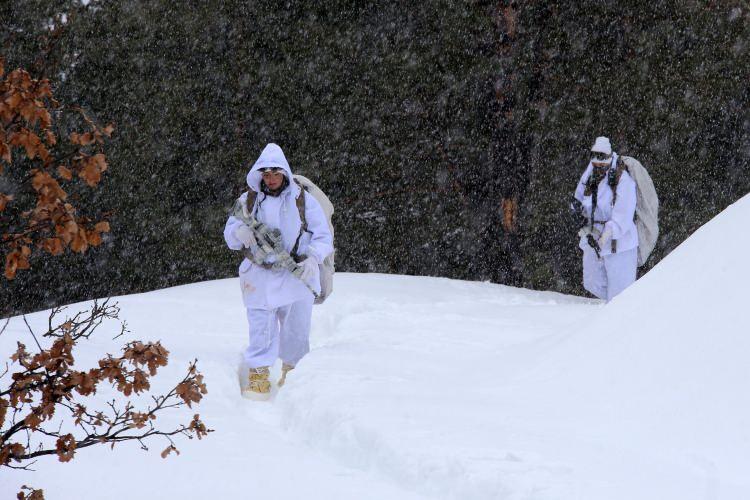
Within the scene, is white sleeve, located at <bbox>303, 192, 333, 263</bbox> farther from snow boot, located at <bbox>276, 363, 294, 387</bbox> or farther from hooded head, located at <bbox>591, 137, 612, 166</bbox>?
hooded head, located at <bbox>591, 137, 612, 166</bbox>

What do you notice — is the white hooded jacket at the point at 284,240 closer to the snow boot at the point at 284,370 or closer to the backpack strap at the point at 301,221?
the backpack strap at the point at 301,221

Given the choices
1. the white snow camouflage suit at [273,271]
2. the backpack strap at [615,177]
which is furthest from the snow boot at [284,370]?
the backpack strap at [615,177]

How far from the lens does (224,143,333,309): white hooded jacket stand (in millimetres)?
6457

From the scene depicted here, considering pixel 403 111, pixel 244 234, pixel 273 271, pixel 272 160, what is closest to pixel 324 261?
pixel 273 271

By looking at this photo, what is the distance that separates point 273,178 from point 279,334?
118 centimetres

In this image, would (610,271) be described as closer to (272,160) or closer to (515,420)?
(272,160)

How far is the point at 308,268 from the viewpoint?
643 cm

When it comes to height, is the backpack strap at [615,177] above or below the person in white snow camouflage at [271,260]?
above

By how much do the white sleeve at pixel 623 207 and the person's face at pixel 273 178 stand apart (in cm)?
348

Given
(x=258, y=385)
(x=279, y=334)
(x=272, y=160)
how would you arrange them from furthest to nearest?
(x=279, y=334)
(x=258, y=385)
(x=272, y=160)

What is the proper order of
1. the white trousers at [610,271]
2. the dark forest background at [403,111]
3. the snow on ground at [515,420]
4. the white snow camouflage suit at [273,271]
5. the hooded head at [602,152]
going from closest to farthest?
1. the snow on ground at [515,420]
2. the white snow camouflage suit at [273,271]
3. the hooded head at [602,152]
4. the white trousers at [610,271]
5. the dark forest background at [403,111]

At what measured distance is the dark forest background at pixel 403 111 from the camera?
1169cm

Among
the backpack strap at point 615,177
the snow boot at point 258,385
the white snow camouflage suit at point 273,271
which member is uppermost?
the backpack strap at point 615,177

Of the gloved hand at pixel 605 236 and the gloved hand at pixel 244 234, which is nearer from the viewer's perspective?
the gloved hand at pixel 244 234
